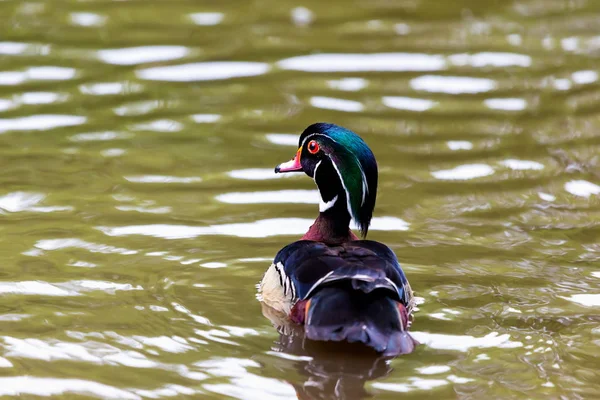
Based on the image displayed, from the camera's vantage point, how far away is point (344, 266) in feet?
20.0

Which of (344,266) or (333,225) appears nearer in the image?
(344,266)

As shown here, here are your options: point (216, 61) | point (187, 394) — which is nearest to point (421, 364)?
point (187, 394)

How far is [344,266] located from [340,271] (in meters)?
0.05

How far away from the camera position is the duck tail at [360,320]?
5.86m

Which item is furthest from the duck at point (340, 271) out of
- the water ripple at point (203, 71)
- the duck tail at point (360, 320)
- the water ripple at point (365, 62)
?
the water ripple at point (365, 62)

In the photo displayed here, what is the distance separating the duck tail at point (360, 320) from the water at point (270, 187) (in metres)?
0.13

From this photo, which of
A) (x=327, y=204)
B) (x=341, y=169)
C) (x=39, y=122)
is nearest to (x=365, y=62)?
(x=39, y=122)

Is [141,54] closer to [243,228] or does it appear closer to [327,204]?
[243,228]

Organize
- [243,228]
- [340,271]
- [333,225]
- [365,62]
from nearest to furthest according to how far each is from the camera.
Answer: [340,271], [333,225], [243,228], [365,62]

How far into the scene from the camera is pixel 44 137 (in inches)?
388

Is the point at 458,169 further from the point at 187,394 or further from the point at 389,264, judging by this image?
the point at 187,394

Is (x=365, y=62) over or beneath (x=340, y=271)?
over

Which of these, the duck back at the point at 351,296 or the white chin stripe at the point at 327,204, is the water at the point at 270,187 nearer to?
the duck back at the point at 351,296

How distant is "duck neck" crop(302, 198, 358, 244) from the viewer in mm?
7227
